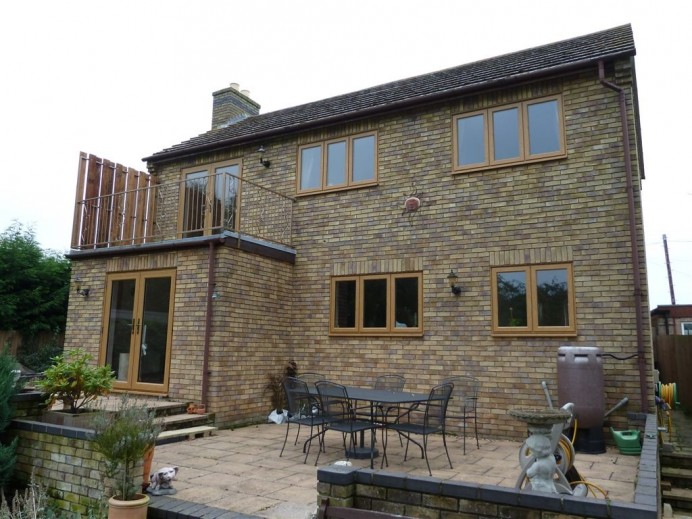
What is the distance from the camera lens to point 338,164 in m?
9.84

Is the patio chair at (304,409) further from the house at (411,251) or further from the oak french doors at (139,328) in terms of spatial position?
the oak french doors at (139,328)

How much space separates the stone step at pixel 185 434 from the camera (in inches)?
267

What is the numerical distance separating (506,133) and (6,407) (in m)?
7.96

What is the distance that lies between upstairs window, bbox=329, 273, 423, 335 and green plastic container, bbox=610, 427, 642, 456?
3199 millimetres

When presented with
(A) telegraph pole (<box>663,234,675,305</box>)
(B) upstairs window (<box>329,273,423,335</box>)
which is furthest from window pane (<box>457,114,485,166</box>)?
(A) telegraph pole (<box>663,234,675,305</box>)

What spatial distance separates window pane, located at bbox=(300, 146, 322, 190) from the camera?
10000 millimetres

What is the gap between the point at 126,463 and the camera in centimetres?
406

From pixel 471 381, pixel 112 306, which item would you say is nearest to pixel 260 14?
pixel 112 306

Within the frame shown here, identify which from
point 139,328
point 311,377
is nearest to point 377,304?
point 311,377

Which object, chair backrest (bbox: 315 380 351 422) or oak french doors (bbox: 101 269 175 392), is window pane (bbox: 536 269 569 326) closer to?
chair backrest (bbox: 315 380 351 422)

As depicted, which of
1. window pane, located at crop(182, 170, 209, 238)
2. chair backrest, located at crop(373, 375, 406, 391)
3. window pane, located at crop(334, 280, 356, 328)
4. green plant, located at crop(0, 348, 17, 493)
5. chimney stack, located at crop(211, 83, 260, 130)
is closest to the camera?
green plant, located at crop(0, 348, 17, 493)

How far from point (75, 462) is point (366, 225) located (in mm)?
5935

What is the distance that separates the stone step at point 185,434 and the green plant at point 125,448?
2.62 metres

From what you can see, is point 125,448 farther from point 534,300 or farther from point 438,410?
point 534,300
